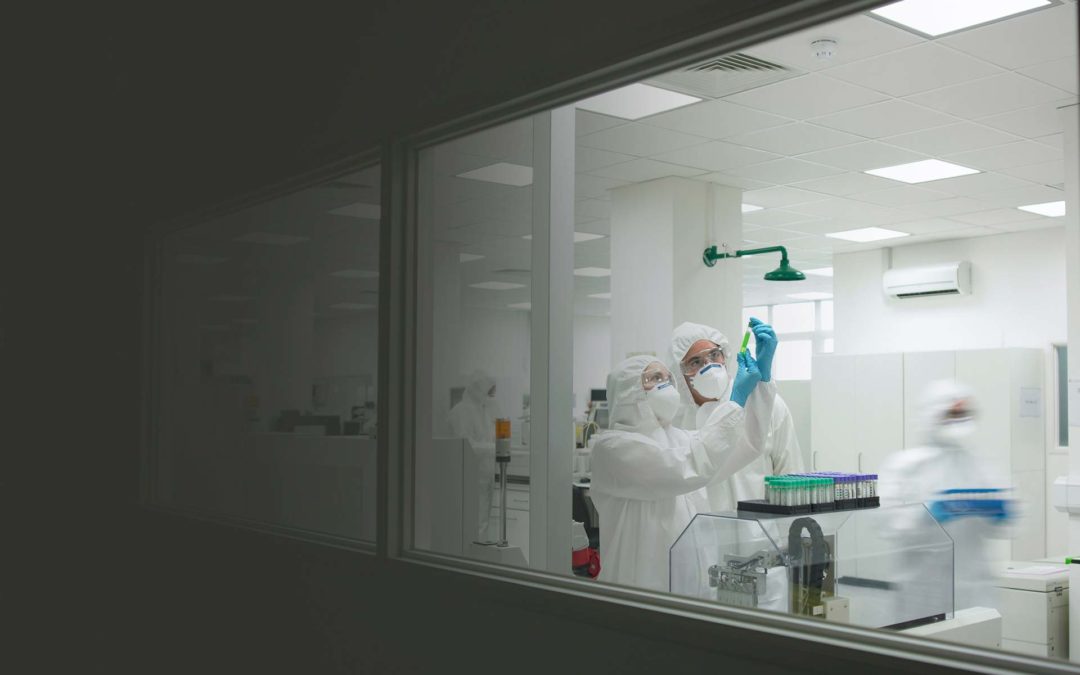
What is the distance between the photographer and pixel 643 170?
235 inches

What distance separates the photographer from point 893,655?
4.86 ft

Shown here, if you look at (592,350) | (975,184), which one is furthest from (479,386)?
(975,184)

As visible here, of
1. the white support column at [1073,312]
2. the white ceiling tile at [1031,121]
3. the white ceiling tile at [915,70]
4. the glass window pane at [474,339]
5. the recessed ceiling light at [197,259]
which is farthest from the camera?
the white ceiling tile at [1031,121]

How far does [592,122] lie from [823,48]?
1.40 metres

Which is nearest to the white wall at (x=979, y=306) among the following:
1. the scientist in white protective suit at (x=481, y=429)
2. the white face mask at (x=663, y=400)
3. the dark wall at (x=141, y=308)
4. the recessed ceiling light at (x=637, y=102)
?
the recessed ceiling light at (x=637, y=102)

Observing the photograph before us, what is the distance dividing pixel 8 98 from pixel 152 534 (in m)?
2.86

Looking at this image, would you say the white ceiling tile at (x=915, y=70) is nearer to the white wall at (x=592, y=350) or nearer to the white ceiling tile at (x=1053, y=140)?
the white ceiling tile at (x=1053, y=140)

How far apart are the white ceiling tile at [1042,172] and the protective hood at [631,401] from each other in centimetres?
326

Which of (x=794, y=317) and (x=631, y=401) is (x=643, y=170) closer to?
(x=631, y=401)

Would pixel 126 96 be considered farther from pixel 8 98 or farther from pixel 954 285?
pixel 954 285

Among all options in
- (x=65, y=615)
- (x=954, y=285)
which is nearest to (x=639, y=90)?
(x=65, y=615)

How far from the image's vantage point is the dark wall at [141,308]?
2164 millimetres

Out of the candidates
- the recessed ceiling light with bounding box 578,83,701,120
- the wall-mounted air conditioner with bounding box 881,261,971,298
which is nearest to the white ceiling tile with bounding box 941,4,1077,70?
the recessed ceiling light with bounding box 578,83,701,120

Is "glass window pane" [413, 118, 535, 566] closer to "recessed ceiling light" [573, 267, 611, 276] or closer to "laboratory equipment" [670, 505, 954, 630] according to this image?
"laboratory equipment" [670, 505, 954, 630]
